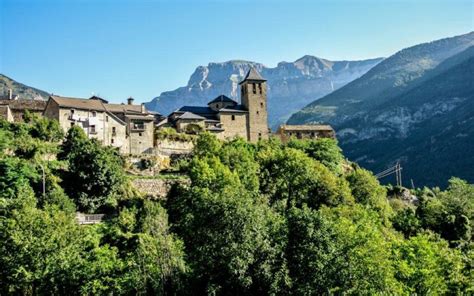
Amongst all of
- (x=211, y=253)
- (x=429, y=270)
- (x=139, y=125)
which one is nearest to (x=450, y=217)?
(x=429, y=270)

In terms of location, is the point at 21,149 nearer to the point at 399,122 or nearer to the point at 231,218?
the point at 231,218

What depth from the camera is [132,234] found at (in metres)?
39.6

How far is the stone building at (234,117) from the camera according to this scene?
75.1 metres

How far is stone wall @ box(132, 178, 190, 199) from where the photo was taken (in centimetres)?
5209

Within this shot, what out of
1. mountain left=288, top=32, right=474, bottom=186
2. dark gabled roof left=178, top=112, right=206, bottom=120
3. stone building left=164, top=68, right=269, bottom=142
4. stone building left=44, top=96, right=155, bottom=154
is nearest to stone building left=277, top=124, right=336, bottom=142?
stone building left=164, top=68, right=269, bottom=142

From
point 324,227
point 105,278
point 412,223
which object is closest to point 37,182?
point 105,278

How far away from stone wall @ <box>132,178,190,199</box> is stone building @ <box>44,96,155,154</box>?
10.6 meters

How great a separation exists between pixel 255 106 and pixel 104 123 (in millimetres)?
25527

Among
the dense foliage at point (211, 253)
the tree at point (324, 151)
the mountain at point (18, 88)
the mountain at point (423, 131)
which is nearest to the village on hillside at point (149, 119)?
the tree at point (324, 151)

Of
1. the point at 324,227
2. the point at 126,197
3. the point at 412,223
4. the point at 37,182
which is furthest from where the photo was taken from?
the point at 412,223

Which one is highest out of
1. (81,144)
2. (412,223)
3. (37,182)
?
(81,144)

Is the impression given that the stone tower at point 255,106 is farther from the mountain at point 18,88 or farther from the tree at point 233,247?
the mountain at point 18,88

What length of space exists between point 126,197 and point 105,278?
59.3 ft

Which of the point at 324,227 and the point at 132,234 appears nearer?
the point at 324,227
